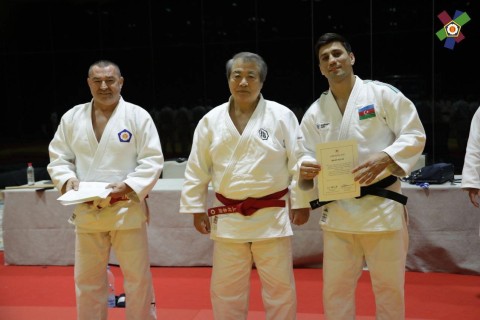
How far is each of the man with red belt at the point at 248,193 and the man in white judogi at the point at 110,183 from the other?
0.31 metres

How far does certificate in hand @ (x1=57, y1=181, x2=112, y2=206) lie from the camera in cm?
244

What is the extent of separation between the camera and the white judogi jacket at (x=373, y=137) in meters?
2.29

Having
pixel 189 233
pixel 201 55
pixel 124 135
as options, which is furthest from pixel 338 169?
pixel 201 55

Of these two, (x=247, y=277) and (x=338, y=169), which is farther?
(x=247, y=277)

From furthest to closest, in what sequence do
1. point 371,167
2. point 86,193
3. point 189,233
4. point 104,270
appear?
→ point 189,233 < point 104,270 < point 86,193 < point 371,167

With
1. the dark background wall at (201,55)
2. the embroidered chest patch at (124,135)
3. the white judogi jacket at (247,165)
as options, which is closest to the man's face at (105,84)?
the embroidered chest patch at (124,135)

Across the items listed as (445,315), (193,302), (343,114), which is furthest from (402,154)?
(193,302)

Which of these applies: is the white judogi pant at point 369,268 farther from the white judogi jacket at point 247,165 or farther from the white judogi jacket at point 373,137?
the white judogi jacket at point 247,165

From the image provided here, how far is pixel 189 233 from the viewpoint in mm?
4227

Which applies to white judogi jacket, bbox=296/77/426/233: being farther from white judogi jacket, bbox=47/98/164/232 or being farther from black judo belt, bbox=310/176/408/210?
white judogi jacket, bbox=47/98/164/232

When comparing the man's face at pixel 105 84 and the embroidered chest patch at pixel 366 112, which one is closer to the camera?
the embroidered chest patch at pixel 366 112

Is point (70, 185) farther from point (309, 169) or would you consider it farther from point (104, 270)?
point (309, 169)

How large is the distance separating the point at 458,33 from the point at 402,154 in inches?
169

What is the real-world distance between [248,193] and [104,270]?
910mm
